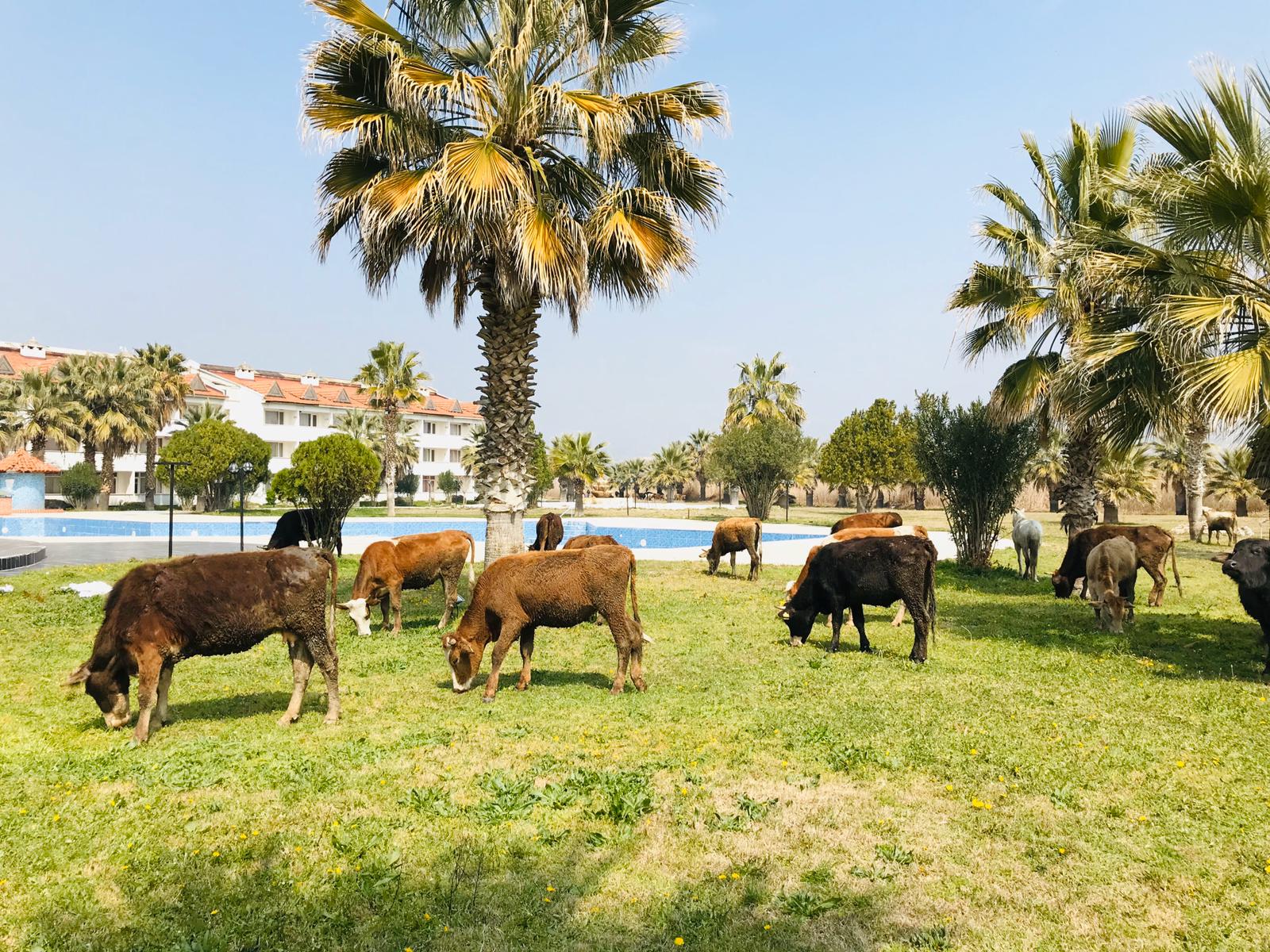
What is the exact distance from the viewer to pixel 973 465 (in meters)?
21.4

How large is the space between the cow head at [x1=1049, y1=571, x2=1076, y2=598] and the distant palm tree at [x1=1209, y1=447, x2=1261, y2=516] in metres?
31.7

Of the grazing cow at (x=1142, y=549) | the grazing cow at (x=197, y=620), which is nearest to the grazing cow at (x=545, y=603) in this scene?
the grazing cow at (x=197, y=620)

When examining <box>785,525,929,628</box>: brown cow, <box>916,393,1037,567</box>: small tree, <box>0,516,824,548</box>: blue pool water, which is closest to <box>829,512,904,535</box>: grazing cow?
<box>916,393,1037,567</box>: small tree

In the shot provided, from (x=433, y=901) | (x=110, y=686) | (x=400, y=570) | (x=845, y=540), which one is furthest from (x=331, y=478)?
(x=433, y=901)

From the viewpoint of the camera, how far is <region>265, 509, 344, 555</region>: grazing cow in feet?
67.8

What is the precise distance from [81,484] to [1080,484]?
51.6 meters

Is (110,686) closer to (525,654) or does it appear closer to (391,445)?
(525,654)

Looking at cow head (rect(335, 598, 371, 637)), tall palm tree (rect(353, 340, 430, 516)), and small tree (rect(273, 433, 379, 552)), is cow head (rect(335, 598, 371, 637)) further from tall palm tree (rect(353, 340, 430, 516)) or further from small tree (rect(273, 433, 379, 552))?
tall palm tree (rect(353, 340, 430, 516))

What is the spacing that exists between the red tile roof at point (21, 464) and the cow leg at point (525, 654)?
44.7m

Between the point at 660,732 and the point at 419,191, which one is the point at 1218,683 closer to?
the point at 660,732

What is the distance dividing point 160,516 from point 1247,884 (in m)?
49.4

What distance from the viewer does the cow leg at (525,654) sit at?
9.20 m

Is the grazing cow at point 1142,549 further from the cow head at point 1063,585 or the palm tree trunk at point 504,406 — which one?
the palm tree trunk at point 504,406

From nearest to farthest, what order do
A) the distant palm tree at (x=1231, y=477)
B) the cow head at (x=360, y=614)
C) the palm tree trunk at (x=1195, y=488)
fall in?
the cow head at (x=360, y=614) < the palm tree trunk at (x=1195, y=488) < the distant palm tree at (x=1231, y=477)
